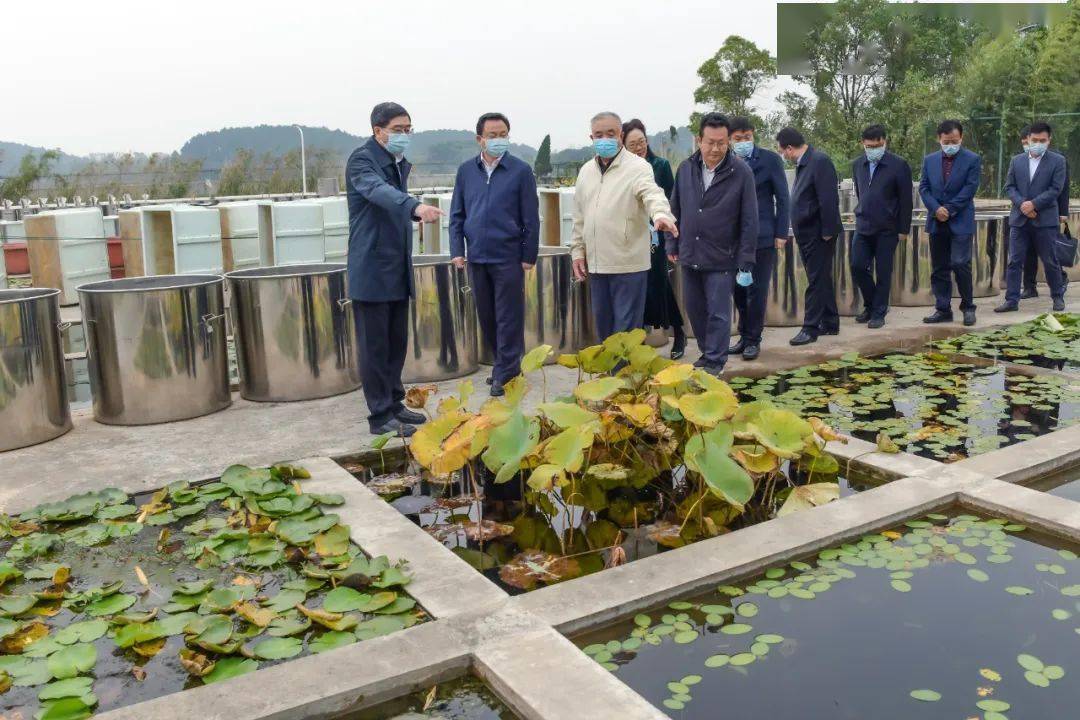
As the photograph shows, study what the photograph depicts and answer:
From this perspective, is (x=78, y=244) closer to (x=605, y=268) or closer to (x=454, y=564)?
(x=605, y=268)

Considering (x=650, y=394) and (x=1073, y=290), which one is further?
(x=1073, y=290)

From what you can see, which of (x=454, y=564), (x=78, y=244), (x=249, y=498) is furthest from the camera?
(x=78, y=244)

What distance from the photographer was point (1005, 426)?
16.9 ft

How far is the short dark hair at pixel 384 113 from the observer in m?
5.27

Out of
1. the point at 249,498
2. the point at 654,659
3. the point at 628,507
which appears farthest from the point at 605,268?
the point at 654,659

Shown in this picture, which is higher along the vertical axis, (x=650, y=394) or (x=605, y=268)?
(x=605, y=268)

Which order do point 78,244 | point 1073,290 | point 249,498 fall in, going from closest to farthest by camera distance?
point 249,498 < point 1073,290 < point 78,244

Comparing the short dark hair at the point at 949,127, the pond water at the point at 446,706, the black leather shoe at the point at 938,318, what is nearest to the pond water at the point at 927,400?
the black leather shoe at the point at 938,318

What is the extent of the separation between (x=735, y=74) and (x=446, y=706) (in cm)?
5080

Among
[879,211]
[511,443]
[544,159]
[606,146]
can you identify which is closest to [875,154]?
[879,211]

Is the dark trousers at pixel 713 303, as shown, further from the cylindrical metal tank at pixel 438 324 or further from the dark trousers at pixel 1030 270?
the dark trousers at pixel 1030 270

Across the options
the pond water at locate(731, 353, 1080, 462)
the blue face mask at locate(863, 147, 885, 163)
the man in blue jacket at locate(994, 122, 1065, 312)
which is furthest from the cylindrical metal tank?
the man in blue jacket at locate(994, 122, 1065, 312)

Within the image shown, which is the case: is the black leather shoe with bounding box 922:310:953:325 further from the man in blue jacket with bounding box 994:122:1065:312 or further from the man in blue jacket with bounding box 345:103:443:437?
the man in blue jacket with bounding box 345:103:443:437

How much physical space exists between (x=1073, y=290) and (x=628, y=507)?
830cm
